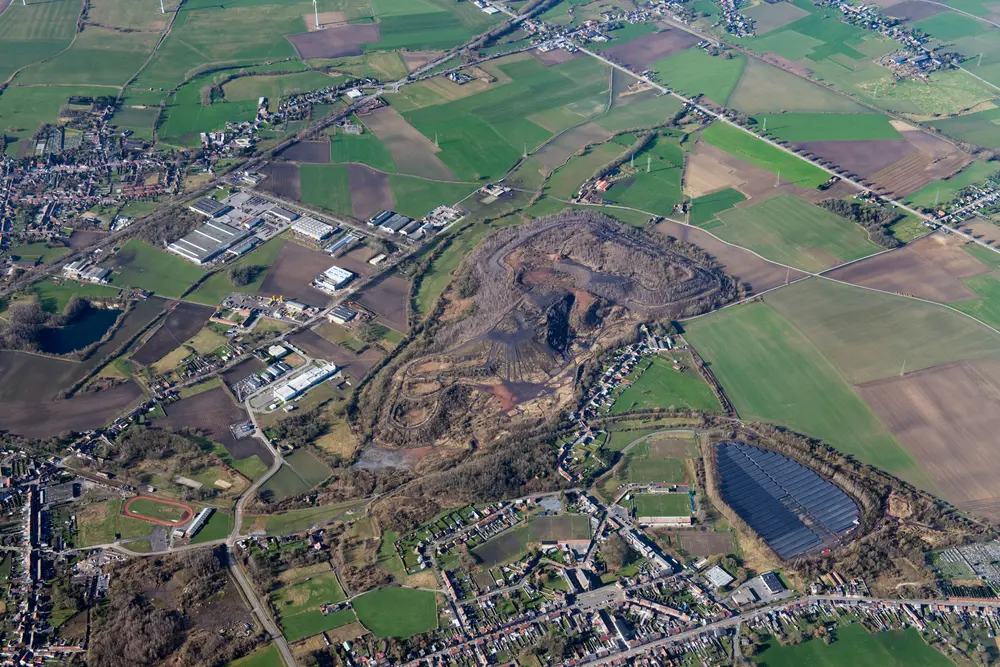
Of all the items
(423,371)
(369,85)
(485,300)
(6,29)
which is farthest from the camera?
(6,29)

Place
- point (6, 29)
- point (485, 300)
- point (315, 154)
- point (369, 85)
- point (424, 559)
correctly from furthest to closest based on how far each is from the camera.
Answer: point (6, 29), point (369, 85), point (315, 154), point (485, 300), point (424, 559)

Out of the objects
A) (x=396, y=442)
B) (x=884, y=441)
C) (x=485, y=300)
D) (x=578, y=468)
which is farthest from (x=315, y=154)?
(x=884, y=441)

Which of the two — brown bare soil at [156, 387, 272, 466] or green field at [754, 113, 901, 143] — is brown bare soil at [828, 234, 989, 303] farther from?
brown bare soil at [156, 387, 272, 466]

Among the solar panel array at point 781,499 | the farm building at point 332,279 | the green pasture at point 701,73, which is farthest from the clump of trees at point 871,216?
the farm building at point 332,279

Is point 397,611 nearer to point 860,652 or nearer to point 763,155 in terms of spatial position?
point 860,652

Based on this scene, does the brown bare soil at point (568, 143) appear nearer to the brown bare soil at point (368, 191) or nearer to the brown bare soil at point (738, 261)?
the brown bare soil at point (738, 261)

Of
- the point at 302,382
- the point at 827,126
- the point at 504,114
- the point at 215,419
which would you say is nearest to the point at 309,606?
the point at 215,419

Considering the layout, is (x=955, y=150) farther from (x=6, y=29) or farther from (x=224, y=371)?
(x=6, y=29)
